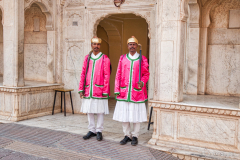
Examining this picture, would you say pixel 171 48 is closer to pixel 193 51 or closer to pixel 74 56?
pixel 193 51

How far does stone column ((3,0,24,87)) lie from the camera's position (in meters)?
6.27

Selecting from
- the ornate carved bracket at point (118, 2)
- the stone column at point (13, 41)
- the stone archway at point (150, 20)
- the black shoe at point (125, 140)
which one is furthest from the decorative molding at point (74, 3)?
the black shoe at point (125, 140)

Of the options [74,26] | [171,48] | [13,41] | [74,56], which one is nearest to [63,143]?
[171,48]

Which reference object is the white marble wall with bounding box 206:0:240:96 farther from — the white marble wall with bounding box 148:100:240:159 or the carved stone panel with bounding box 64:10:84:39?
the carved stone panel with bounding box 64:10:84:39

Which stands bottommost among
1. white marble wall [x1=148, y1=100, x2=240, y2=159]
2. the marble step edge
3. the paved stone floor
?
the paved stone floor

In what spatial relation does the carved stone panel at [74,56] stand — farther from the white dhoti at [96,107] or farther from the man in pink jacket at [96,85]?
the white dhoti at [96,107]

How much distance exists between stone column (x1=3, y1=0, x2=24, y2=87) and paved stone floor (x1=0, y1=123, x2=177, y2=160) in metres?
1.50

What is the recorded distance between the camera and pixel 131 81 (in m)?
4.55

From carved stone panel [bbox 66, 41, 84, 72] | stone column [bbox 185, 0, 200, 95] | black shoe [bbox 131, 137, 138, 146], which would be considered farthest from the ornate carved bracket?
black shoe [bbox 131, 137, 138, 146]

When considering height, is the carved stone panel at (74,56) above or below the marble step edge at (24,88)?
above

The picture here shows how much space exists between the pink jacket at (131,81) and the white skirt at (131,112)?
85 millimetres

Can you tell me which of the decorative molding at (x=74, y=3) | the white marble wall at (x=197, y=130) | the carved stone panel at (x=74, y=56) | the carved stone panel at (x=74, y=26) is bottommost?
the white marble wall at (x=197, y=130)

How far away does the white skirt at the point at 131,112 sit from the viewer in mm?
4504

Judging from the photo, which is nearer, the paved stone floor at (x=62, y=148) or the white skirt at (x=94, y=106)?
the paved stone floor at (x=62, y=148)
